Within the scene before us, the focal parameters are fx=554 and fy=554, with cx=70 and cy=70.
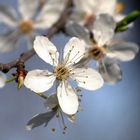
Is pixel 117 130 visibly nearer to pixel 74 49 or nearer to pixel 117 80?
pixel 117 80

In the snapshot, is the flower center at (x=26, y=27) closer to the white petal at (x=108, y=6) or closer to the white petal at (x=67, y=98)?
the white petal at (x=108, y=6)

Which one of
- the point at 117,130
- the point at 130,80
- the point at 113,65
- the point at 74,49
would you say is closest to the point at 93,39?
the point at 113,65

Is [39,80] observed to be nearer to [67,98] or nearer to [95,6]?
[67,98]

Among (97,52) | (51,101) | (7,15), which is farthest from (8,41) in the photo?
(51,101)

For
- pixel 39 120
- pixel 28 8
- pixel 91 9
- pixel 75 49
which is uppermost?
pixel 28 8

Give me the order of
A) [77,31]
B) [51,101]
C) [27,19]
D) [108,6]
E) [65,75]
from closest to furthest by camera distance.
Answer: [51,101] → [65,75] → [77,31] → [108,6] → [27,19]

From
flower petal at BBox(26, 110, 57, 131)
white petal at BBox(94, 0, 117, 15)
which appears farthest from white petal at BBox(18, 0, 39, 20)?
flower petal at BBox(26, 110, 57, 131)

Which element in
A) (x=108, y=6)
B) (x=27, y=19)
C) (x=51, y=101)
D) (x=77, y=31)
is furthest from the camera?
(x=27, y=19)
